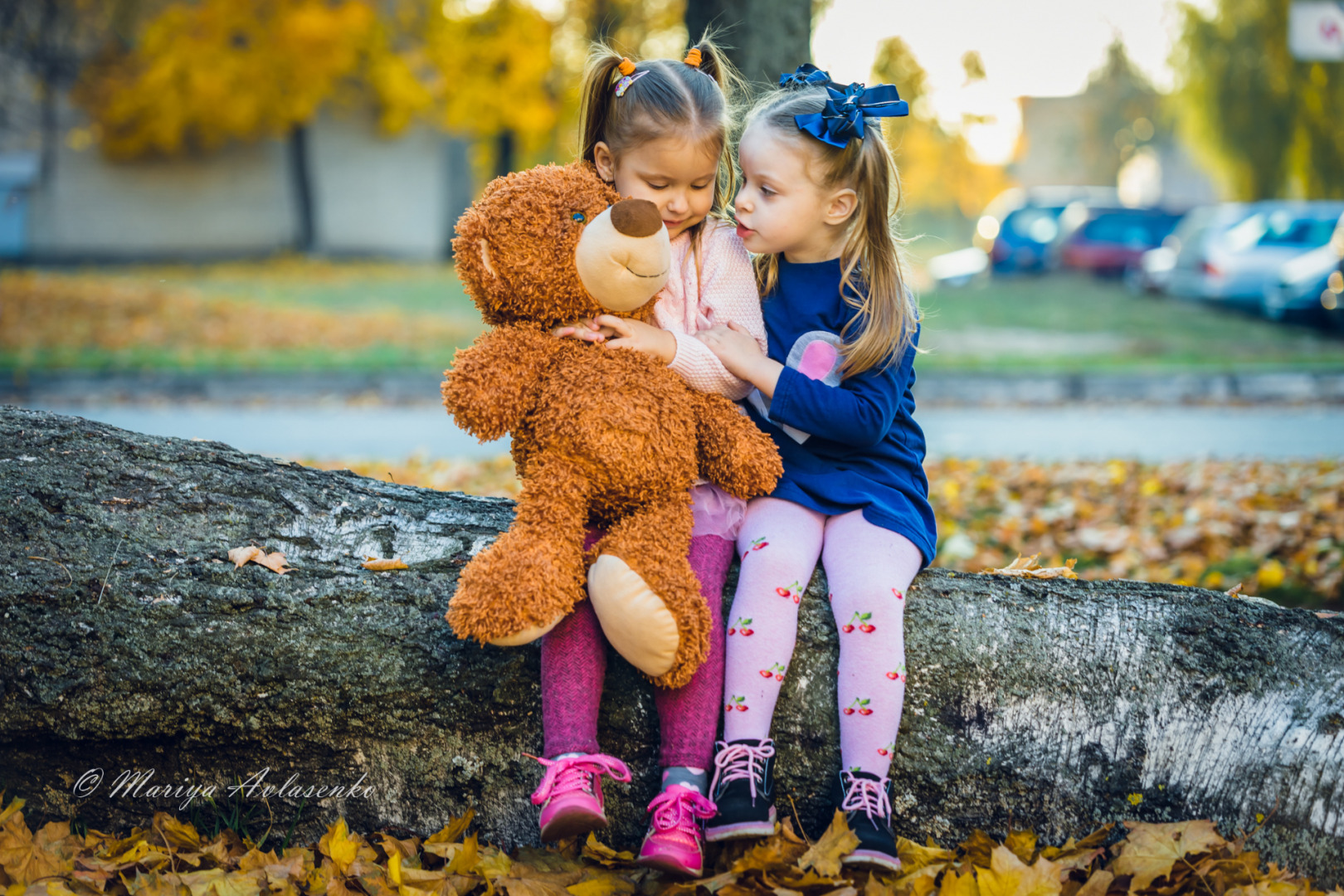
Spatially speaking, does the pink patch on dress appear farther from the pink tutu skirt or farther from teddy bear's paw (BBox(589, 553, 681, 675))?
teddy bear's paw (BBox(589, 553, 681, 675))

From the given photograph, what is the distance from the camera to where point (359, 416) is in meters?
8.42

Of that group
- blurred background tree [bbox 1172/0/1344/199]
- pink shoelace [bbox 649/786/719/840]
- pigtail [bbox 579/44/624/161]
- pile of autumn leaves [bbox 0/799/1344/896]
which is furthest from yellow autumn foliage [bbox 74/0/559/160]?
pink shoelace [bbox 649/786/719/840]

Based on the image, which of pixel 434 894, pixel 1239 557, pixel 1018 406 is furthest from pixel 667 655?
pixel 1018 406

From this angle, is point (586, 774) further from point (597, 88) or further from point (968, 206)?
point (968, 206)

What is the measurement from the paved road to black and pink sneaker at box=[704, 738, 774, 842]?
16.3 feet

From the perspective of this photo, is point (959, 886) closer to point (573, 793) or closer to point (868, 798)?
point (868, 798)

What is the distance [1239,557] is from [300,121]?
19941 mm

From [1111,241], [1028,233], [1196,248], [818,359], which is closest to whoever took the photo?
[818,359]

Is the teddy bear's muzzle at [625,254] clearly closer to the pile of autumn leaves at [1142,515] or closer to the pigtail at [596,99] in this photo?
the pigtail at [596,99]

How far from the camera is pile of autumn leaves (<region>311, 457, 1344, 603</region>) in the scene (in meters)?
4.23

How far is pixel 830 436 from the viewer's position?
2.31 m

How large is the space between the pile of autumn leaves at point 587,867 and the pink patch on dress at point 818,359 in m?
0.97

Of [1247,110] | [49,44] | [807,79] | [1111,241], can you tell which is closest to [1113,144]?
[1247,110]

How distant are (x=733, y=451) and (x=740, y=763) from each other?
2.10ft
